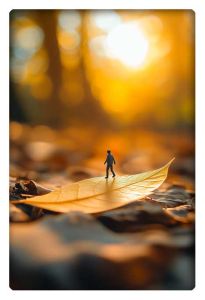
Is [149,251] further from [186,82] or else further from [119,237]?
[186,82]

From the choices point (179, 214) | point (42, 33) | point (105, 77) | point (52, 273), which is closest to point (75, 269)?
point (52, 273)

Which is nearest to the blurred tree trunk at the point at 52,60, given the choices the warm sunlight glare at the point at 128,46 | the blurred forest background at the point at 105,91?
the blurred forest background at the point at 105,91

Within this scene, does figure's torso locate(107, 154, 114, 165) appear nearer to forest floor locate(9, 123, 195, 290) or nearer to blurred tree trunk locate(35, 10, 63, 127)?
forest floor locate(9, 123, 195, 290)

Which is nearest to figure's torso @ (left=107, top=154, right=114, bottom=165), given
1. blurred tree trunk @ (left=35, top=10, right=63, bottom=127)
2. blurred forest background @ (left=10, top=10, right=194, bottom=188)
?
blurred forest background @ (left=10, top=10, right=194, bottom=188)

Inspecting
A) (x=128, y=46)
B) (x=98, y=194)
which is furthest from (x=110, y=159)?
(x=128, y=46)

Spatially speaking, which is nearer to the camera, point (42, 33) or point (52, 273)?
point (52, 273)

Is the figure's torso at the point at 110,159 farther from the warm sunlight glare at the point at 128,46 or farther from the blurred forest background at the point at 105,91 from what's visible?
the warm sunlight glare at the point at 128,46

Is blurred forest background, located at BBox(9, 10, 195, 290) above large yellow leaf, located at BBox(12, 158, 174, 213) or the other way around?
above
